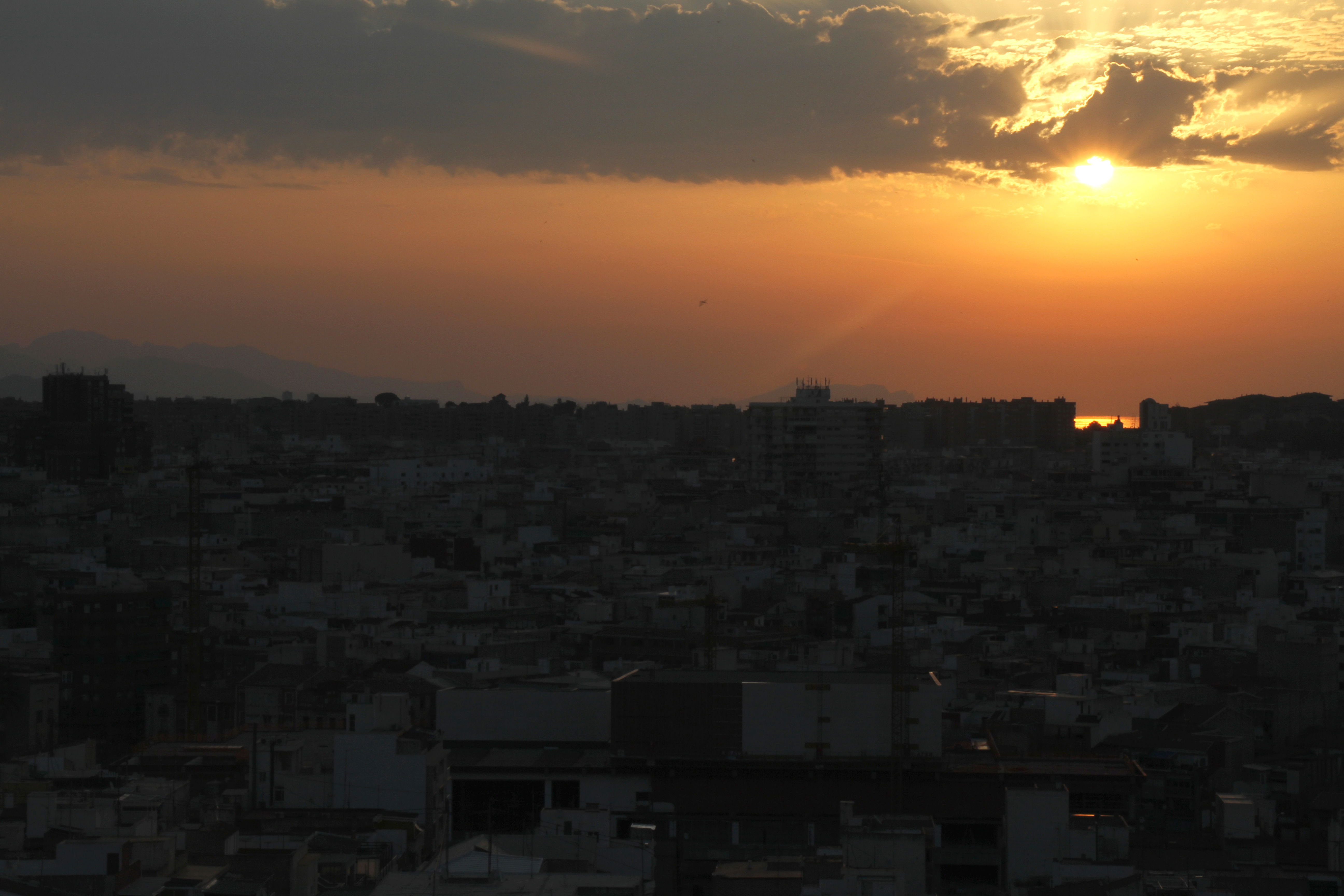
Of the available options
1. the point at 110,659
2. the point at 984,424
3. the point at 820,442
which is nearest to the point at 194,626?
the point at 110,659

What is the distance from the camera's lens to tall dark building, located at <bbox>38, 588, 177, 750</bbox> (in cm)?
2200

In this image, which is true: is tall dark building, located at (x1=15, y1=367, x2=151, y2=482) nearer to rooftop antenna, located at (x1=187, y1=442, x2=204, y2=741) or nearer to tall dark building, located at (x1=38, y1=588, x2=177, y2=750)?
rooftop antenna, located at (x1=187, y1=442, x2=204, y2=741)

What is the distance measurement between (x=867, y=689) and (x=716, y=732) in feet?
4.42

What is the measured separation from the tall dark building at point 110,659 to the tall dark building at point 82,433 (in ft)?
138

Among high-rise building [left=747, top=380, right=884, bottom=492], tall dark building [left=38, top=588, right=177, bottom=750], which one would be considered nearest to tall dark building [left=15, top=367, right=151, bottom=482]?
high-rise building [left=747, top=380, right=884, bottom=492]

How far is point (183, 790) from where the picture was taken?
503 inches

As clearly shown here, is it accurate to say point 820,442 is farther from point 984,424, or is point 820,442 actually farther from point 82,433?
point 984,424

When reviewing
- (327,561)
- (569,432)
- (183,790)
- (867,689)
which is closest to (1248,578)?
(327,561)

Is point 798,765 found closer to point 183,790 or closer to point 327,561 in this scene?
point 183,790

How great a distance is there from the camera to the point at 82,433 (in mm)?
68500

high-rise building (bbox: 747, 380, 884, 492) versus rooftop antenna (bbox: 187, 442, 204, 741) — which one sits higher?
high-rise building (bbox: 747, 380, 884, 492)

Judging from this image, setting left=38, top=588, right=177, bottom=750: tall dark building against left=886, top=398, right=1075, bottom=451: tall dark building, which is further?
left=886, top=398, right=1075, bottom=451: tall dark building

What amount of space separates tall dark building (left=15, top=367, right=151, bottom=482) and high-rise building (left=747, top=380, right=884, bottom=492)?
78.3 ft

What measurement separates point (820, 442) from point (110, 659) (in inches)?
1829
